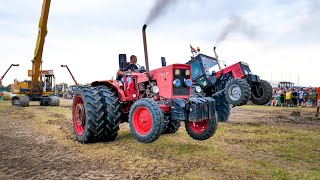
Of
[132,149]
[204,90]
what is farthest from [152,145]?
[204,90]

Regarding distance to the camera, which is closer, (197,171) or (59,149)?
(197,171)

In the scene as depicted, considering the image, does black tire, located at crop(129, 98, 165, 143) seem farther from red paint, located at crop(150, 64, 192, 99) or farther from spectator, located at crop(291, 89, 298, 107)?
spectator, located at crop(291, 89, 298, 107)

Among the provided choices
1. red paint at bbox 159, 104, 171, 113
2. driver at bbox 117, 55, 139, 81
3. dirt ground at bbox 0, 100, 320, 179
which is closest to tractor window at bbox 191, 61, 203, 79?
dirt ground at bbox 0, 100, 320, 179

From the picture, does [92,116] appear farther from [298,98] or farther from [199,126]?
[298,98]

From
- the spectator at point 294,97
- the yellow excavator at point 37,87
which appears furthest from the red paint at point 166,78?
the spectator at point 294,97

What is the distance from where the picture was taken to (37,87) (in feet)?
68.1

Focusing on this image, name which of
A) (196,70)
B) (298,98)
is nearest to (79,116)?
(196,70)

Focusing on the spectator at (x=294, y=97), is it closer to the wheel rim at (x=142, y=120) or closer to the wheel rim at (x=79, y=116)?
the wheel rim at (x=79, y=116)

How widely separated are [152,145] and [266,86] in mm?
6835

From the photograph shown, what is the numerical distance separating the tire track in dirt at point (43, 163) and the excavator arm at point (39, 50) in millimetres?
11425

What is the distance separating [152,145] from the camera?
672 cm

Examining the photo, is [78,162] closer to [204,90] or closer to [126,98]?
[126,98]

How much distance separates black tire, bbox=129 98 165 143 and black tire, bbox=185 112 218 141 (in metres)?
1.26

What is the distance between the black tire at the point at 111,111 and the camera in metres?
6.53
